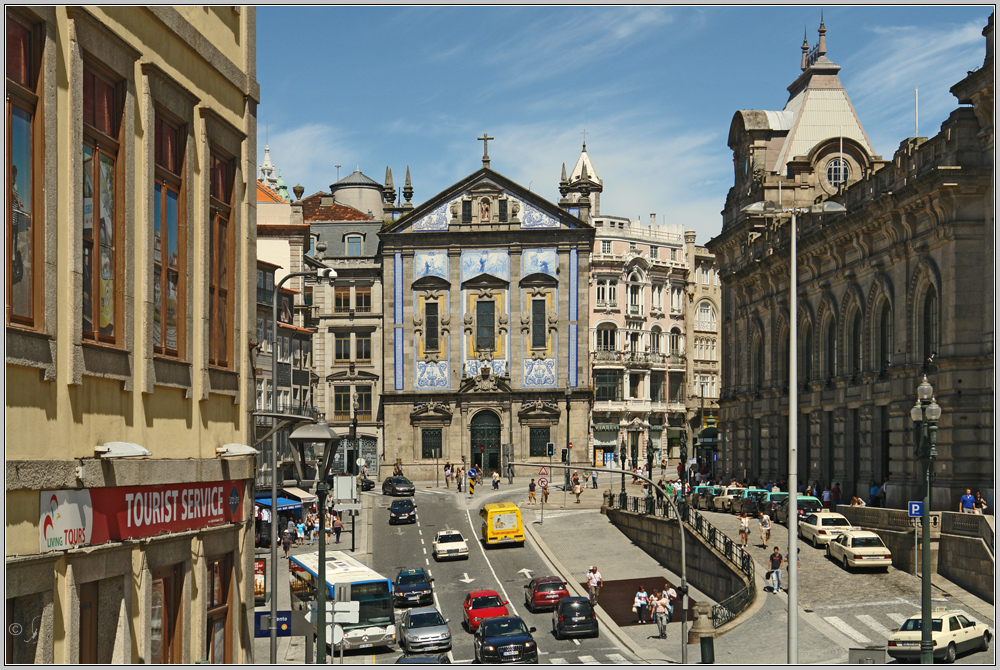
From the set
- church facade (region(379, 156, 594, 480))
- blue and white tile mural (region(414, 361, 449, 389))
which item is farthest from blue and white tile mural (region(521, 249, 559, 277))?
blue and white tile mural (region(414, 361, 449, 389))

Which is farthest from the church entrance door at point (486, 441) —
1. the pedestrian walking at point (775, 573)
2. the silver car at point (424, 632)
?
the silver car at point (424, 632)

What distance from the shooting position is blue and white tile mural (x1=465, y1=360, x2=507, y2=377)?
3846 inches

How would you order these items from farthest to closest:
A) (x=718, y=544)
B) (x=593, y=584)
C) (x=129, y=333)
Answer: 1. (x=718, y=544)
2. (x=593, y=584)
3. (x=129, y=333)

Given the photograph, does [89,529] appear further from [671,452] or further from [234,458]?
[671,452]

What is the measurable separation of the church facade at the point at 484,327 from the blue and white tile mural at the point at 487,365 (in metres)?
0.07

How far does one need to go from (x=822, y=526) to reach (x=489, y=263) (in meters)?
50.2

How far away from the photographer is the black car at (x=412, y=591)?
4794 cm

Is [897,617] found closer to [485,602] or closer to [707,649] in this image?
[707,649]

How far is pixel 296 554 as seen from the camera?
5644 centimetres

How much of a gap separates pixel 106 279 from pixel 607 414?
10174 centimetres

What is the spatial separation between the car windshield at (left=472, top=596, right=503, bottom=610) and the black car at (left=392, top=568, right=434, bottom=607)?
3.97 meters

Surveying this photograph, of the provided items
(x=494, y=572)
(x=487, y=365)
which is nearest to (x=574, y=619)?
(x=494, y=572)

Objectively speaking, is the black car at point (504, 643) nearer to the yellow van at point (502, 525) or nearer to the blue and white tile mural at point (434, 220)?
the yellow van at point (502, 525)

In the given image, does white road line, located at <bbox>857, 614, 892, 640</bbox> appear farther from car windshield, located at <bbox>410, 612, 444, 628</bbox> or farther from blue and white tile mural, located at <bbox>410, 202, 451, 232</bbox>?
blue and white tile mural, located at <bbox>410, 202, 451, 232</bbox>
